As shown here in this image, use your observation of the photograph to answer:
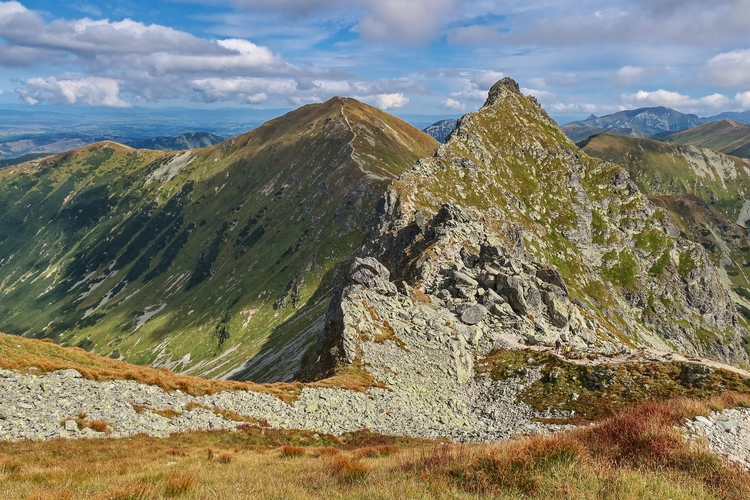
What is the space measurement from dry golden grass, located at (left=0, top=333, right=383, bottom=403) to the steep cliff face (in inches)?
391

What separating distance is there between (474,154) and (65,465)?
637ft

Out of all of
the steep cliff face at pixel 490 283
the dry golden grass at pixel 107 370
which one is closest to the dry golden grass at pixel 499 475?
the dry golden grass at pixel 107 370

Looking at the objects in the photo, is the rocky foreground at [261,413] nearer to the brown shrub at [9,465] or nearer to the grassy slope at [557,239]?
the brown shrub at [9,465]

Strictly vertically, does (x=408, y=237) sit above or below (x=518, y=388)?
above

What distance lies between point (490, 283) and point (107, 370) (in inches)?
1992

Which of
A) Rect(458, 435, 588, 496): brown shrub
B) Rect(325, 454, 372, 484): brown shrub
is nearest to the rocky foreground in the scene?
Rect(458, 435, 588, 496): brown shrub

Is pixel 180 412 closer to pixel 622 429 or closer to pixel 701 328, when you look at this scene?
pixel 622 429

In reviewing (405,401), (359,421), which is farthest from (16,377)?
(405,401)

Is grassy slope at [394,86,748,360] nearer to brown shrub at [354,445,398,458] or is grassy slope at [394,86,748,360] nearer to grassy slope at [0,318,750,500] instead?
brown shrub at [354,445,398,458]

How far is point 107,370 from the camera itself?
96.3ft

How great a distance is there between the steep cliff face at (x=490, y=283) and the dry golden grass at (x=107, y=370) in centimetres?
994

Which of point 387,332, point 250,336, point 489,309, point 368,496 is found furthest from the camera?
point 250,336

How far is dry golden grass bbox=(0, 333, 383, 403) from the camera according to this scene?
27.5m

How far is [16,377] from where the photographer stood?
2495cm
